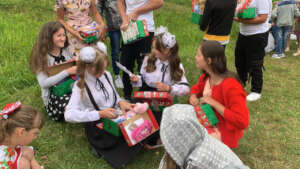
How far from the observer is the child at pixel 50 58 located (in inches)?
104

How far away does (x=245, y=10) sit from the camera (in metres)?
3.02

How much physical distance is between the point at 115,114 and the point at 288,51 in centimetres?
637

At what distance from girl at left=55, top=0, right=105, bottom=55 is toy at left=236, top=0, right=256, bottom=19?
1.90m

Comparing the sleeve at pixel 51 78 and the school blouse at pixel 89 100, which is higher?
the sleeve at pixel 51 78

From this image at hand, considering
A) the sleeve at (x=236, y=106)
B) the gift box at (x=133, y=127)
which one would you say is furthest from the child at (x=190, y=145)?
the gift box at (x=133, y=127)

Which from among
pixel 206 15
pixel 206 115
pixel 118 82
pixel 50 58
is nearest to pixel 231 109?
pixel 206 115

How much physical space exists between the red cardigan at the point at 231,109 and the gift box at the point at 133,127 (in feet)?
2.07

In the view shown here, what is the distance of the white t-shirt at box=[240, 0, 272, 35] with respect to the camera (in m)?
3.01

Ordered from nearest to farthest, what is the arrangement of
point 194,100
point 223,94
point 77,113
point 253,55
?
1. point 223,94
2. point 77,113
3. point 194,100
4. point 253,55

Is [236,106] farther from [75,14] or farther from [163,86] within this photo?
[75,14]

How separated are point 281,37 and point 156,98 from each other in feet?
17.1

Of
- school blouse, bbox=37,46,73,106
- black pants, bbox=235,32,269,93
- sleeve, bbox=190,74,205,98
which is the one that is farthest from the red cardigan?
school blouse, bbox=37,46,73,106

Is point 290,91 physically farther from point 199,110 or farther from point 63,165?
point 63,165

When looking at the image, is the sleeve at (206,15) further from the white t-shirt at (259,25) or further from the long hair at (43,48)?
the long hair at (43,48)
